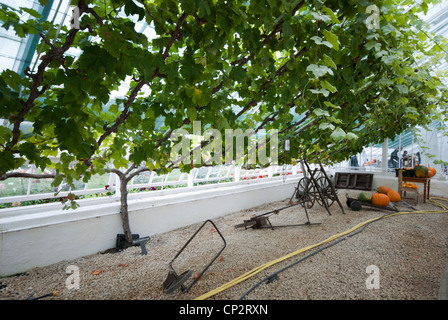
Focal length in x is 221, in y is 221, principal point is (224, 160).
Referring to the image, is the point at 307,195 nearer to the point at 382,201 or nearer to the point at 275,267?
the point at 382,201

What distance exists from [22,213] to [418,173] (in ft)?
25.4

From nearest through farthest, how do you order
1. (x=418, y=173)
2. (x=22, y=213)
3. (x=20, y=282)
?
(x=20, y=282)
(x=22, y=213)
(x=418, y=173)

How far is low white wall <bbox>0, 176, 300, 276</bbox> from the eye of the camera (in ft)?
8.57

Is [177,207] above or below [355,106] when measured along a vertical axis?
below

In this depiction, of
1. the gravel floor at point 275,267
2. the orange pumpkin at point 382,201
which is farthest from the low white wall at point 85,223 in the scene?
the orange pumpkin at point 382,201

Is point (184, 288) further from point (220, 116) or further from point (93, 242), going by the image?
point (93, 242)

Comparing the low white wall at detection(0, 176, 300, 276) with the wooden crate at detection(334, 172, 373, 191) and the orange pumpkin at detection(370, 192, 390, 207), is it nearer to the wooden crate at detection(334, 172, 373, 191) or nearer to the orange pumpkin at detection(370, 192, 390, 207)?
the orange pumpkin at detection(370, 192, 390, 207)

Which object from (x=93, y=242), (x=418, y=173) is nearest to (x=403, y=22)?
(x=93, y=242)

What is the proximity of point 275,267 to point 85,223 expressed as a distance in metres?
2.63

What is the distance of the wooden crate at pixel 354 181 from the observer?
294 inches

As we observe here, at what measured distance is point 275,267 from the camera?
2.42 m

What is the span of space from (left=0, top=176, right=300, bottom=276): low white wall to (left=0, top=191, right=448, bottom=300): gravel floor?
160mm

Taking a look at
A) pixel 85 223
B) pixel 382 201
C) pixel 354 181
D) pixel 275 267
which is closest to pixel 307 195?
pixel 382 201

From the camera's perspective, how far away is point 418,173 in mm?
5367
